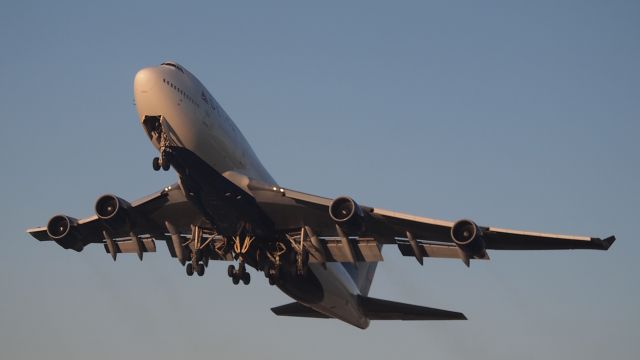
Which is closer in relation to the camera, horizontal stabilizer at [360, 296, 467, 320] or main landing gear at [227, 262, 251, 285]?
main landing gear at [227, 262, 251, 285]

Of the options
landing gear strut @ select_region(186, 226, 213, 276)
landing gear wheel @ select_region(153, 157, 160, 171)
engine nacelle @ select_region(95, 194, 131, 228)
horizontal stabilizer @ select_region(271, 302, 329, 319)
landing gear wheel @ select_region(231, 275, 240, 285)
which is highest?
landing gear wheel @ select_region(153, 157, 160, 171)

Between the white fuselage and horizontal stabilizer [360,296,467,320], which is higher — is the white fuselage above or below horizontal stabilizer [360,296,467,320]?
above

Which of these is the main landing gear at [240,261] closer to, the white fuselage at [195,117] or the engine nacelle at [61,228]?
the white fuselage at [195,117]

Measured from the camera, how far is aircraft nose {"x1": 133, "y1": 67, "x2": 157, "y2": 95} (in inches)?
1203

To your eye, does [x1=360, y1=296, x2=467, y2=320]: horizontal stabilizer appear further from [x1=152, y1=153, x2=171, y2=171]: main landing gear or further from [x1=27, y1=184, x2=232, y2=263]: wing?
[x1=152, y1=153, x2=171, y2=171]: main landing gear

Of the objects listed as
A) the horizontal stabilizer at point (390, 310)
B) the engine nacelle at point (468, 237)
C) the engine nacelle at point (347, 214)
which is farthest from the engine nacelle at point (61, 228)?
the engine nacelle at point (468, 237)

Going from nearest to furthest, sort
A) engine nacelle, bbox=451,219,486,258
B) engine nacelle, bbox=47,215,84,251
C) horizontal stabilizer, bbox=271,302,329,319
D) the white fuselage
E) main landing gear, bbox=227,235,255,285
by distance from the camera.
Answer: the white fuselage < engine nacelle, bbox=451,219,486,258 < main landing gear, bbox=227,235,255,285 < engine nacelle, bbox=47,215,84,251 < horizontal stabilizer, bbox=271,302,329,319

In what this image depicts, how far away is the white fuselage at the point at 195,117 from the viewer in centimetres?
3047

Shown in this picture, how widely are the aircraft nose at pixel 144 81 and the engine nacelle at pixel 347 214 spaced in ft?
23.2

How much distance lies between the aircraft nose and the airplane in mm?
37

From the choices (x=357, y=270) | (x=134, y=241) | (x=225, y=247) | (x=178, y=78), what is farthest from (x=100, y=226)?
(x=357, y=270)

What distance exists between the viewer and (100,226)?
37.0 meters

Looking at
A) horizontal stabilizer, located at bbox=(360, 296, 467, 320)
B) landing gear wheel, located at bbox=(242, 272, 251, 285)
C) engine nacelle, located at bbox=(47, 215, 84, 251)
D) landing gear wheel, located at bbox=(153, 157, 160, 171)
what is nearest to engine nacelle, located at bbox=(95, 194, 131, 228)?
engine nacelle, located at bbox=(47, 215, 84, 251)

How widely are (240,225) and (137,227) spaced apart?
5109mm
